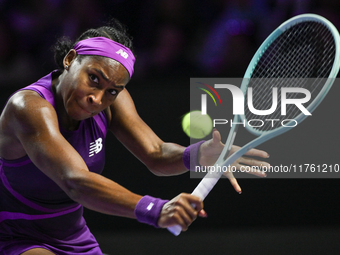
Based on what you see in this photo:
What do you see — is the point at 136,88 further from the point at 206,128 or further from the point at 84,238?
the point at 84,238

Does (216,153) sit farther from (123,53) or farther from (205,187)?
(123,53)

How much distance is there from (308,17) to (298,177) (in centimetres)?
163

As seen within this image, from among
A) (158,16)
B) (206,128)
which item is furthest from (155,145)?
(158,16)

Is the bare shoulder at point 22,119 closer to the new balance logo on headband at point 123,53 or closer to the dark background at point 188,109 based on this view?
the new balance logo on headband at point 123,53

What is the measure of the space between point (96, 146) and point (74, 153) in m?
0.37

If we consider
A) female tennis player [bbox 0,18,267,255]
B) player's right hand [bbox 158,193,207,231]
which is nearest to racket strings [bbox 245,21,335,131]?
female tennis player [bbox 0,18,267,255]

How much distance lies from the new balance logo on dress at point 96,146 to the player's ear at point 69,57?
326 millimetres

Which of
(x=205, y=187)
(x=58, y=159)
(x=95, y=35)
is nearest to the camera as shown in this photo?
(x=58, y=159)

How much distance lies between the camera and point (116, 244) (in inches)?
125

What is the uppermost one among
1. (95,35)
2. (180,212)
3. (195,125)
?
(95,35)

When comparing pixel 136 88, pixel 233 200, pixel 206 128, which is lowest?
pixel 233 200

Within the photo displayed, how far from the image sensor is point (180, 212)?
1.26 m

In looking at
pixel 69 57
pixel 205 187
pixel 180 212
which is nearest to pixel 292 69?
pixel 205 187

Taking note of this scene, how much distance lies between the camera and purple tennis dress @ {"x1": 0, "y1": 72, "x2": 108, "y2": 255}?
1648 mm
